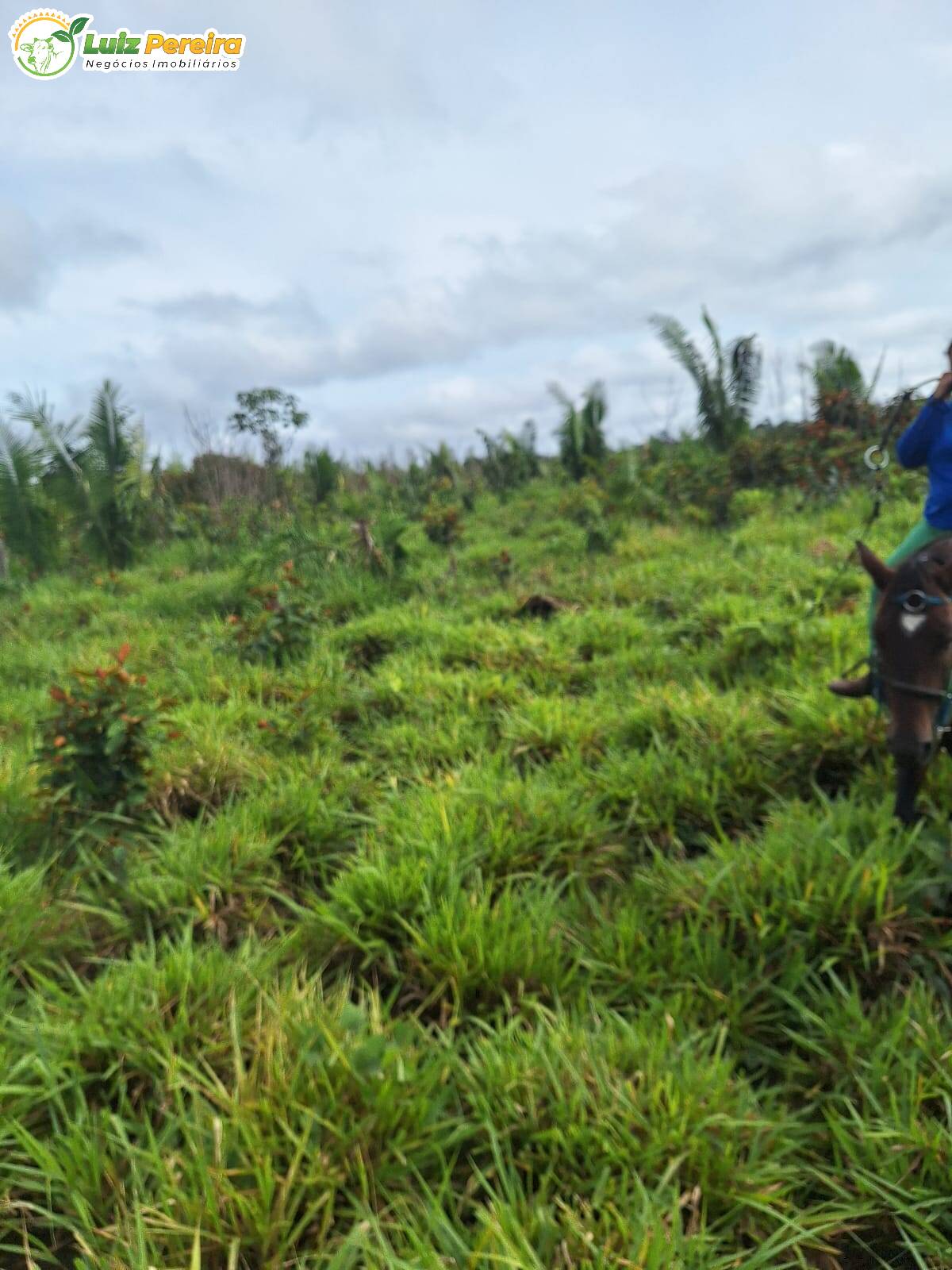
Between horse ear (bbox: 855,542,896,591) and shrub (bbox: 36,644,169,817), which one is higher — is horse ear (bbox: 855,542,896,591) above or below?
above

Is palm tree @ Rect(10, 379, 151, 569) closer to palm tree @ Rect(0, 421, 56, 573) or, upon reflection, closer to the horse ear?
palm tree @ Rect(0, 421, 56, 573)

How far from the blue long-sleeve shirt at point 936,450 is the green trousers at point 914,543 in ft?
0.09

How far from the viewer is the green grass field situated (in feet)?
4.62

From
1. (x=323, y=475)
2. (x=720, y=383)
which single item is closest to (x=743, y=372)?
(x=720, y=383)

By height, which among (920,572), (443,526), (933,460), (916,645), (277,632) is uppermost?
(443,526)

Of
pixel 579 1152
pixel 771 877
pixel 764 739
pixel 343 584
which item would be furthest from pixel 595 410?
pixel 579 1152

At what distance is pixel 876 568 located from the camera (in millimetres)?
2240

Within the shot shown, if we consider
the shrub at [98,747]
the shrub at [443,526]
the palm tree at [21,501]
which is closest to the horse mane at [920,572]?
the shrub at [98,747]

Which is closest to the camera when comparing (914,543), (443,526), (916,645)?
(916,645)

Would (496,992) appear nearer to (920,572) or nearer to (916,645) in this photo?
(916,645)

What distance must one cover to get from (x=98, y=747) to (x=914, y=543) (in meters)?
3.16

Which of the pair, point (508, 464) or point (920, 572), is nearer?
point (920, 572)

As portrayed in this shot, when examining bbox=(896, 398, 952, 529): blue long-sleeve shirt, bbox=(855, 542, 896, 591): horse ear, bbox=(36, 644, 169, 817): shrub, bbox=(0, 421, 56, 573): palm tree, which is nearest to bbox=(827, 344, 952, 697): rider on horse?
bbox=(896, 398, 952, 529): blue long-sleeve shirt

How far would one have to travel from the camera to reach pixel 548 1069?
5.32ft
